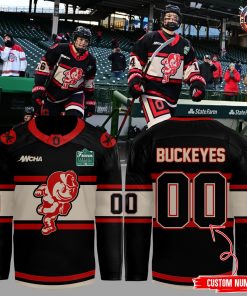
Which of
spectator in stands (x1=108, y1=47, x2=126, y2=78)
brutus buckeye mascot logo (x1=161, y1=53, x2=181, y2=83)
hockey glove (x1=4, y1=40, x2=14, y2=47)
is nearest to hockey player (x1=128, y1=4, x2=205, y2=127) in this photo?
brutus buckeye mascot logo (x1=161, y1=53, x2=181, y2=83)

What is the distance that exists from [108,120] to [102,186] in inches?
149

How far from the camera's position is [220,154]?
211cm

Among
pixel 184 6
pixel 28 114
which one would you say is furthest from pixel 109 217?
pixel 184 6

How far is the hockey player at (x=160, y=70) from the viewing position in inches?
145

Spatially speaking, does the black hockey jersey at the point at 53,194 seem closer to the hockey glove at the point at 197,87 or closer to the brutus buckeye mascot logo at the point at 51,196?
the brutus buckeye mascot logo at the point at 51,196

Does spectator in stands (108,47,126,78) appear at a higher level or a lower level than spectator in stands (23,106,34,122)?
higher

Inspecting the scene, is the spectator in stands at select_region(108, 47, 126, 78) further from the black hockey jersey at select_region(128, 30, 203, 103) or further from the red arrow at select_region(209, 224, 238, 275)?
the red arrow at select_region(209, 224, 238, 275)

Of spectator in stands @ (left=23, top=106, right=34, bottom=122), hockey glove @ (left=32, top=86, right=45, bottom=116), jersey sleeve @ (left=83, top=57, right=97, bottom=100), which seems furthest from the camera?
spectator in stands @ (left=23, top=106, right=34, bottom=122)

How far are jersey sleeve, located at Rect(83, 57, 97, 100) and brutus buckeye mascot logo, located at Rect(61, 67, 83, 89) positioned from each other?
117 millimetres

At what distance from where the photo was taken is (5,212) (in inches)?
84.9

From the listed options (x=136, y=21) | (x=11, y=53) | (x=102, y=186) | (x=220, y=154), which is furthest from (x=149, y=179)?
(x=136, y=21)

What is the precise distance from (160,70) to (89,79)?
0.89 meters

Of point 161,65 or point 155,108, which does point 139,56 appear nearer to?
point 161,65

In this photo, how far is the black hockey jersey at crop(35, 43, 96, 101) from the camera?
13.5ft
